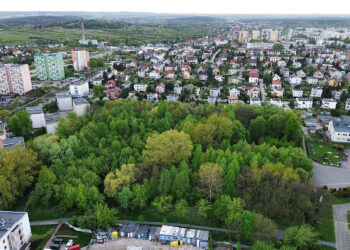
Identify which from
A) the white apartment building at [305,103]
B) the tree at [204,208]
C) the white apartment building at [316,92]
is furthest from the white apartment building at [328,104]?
the tree at [204,208]

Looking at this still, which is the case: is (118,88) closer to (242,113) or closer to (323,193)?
(242,113)

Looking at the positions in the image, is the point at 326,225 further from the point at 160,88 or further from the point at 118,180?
the point at 160,88

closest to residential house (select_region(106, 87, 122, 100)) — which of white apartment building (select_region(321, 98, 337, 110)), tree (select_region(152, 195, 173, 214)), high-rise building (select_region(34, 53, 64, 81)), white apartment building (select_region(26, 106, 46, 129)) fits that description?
white apartment building (select_region(26, 106, 46, 129))

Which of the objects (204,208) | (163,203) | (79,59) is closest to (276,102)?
(204,208)

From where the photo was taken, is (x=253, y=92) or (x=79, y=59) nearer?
(x=253, y=92)

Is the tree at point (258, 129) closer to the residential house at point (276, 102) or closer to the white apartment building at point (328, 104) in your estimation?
the residential house at point (276, 102)

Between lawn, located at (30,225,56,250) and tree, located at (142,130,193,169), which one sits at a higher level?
tree, located at (142,130,193,169)

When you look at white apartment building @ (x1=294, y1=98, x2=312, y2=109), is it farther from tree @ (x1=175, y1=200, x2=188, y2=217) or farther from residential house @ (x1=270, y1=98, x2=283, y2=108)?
tree @ (x1=175, y1=200, x2=188, y2=217)
